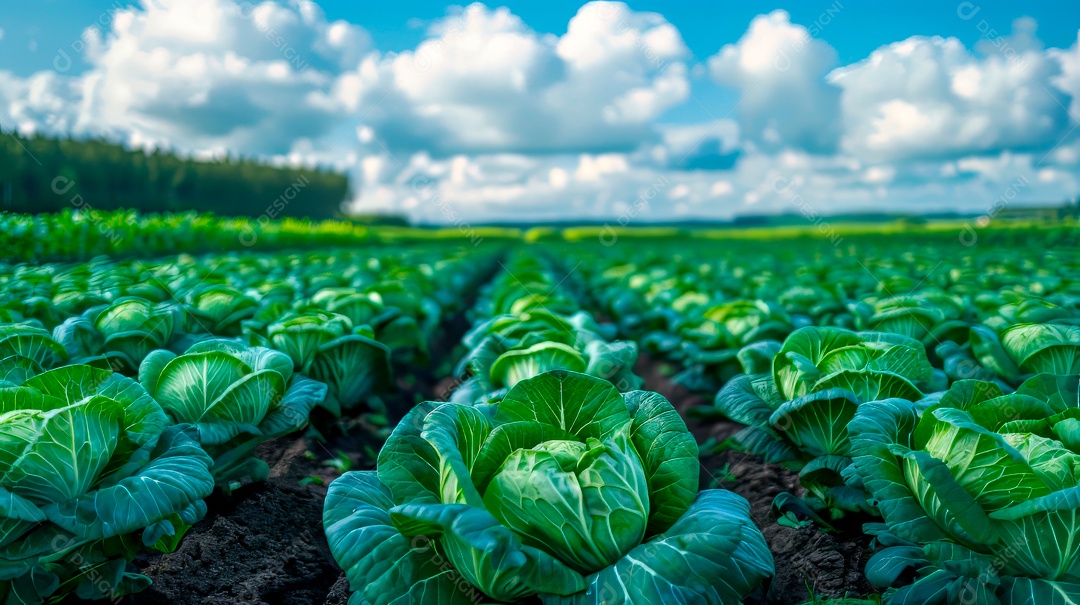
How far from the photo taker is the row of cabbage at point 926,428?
205 centimetres

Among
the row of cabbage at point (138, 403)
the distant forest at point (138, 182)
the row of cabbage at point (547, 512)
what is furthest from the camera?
the distant forest at point (138, 182)

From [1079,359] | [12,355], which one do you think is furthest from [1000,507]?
[12,355]

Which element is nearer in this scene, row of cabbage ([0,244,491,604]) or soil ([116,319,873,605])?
row of cabbage ([0,244,491,604])

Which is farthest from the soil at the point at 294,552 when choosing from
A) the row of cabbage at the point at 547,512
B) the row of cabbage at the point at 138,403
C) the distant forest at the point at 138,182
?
the distant forest at the point at 138,182

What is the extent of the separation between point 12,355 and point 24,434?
142cm

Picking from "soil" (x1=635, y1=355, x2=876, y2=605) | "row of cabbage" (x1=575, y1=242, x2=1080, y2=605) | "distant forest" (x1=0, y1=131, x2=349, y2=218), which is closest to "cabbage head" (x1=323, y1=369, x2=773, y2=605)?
"row of cabbage" (x1=575, y1=242, x2=1080, y2=605)

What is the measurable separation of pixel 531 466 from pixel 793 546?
6.28 feet

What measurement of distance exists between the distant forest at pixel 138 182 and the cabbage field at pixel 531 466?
10539 mm

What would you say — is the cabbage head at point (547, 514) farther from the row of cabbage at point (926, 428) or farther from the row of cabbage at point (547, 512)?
the row of cabbage at point (926, 428)

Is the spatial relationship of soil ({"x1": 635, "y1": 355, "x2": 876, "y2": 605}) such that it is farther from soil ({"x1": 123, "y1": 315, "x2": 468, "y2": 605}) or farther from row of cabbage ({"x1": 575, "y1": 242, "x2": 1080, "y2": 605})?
soil ({"x1": 123, "y1": 315, "x2": 468, "y2": 605})

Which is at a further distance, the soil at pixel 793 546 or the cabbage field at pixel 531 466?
the soil at pixel 793 546

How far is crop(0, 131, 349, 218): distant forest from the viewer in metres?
21.7

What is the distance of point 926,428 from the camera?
7.71ft

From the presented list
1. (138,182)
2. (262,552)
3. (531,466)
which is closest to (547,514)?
(531,466)
